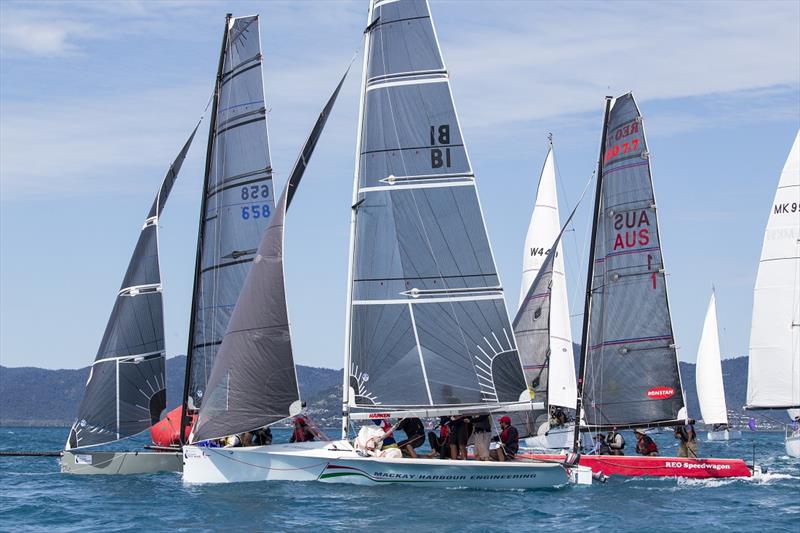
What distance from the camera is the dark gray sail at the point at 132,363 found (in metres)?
32.3

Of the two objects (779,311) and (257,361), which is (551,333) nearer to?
(779,311)

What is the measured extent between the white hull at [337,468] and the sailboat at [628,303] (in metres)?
6.90

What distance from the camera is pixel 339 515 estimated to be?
23562 millimetres

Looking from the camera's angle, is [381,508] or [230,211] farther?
[230,211]

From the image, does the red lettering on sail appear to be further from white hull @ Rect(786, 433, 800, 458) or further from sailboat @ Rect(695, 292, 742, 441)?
white hull @ Rect(786, 433, 800, 458)

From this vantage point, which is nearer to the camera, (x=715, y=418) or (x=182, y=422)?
(x=182, y=422)

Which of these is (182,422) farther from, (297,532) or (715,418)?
(715,418)

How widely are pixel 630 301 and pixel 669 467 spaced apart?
14.5 feet

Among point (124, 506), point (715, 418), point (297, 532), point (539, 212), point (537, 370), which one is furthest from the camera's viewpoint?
point (539, 212)

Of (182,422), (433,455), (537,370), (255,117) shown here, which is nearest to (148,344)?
(182,422)

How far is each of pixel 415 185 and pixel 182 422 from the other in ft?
29.8

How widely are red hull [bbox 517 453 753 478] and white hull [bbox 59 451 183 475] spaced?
Answer: 10.3m

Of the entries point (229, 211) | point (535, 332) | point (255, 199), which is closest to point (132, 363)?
point (229, 211)

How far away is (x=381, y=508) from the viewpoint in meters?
24.4
